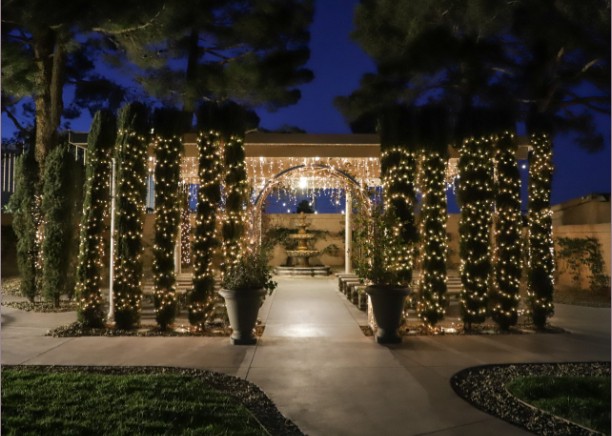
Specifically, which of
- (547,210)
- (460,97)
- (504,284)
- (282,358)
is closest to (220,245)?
(282,358)

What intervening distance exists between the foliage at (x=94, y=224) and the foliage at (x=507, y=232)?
245 inches

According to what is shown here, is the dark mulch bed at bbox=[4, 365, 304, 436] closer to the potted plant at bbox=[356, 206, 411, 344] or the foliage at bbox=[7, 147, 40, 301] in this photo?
the potted plant at bbox=[356, 206, 411, 344]

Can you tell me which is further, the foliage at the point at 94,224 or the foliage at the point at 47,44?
the foliage at the point at 47,44

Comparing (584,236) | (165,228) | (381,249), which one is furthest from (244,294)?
(584,236)

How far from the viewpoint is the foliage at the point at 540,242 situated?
28.1 feet

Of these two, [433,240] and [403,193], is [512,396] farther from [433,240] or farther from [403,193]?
[403,193]

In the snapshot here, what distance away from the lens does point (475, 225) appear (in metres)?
8.56

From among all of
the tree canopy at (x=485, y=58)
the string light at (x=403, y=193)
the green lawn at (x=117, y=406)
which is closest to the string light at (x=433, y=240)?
the string light at (x=403, y=193)

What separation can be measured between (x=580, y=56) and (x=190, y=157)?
11186 millimetres

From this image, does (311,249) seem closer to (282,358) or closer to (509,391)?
(282,358)

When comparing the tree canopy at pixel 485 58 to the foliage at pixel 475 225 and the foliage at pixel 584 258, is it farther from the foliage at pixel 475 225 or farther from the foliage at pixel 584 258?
the foliage at pixel 475 225

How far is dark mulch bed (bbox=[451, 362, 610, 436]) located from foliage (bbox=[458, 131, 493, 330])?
2122 millimetres

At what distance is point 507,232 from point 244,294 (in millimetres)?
4226

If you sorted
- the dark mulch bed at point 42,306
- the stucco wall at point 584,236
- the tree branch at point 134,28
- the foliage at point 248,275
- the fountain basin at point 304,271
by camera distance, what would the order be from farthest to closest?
the fountain basin at point 304,271
the stucco wall at point 584,236
the tree branch at point 134,28
the dark mulch bed at point 42,306
the foliage at point 248,275
